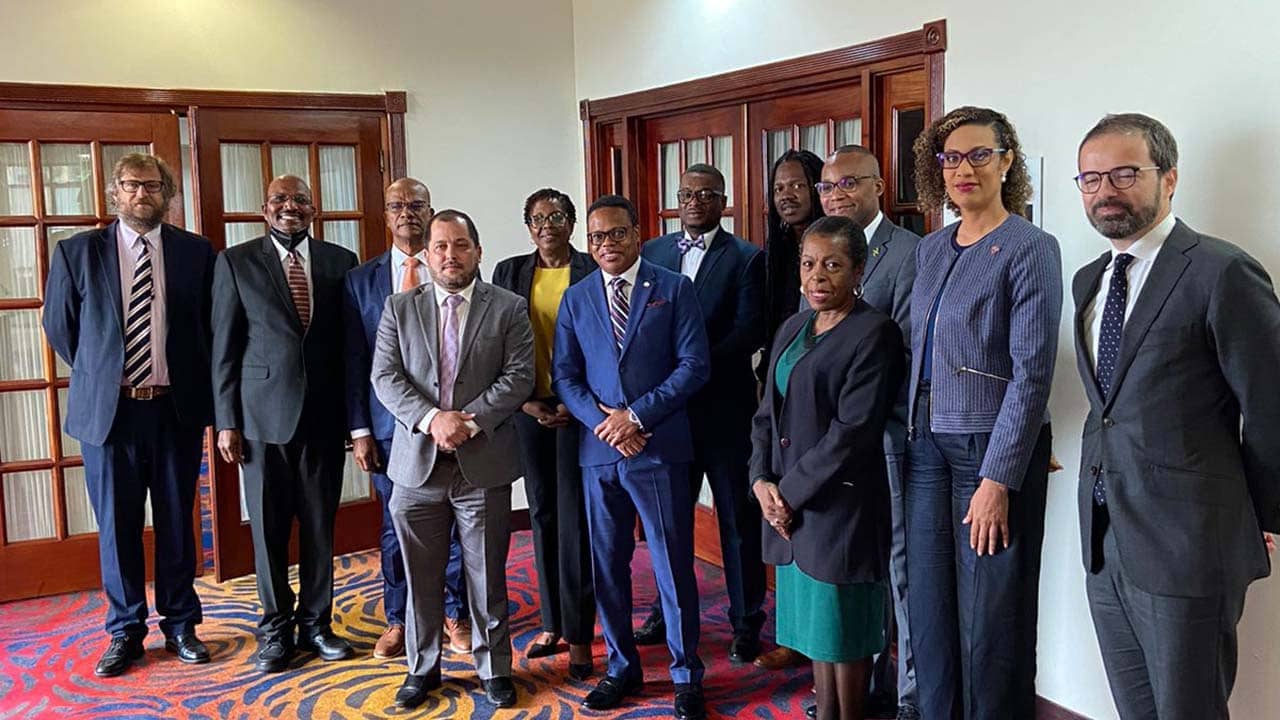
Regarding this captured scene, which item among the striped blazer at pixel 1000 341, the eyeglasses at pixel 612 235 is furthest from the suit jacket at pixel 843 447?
the eyeglasses at pixel 612 235

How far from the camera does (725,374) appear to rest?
3.67 metres

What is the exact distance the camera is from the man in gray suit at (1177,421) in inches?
84.7

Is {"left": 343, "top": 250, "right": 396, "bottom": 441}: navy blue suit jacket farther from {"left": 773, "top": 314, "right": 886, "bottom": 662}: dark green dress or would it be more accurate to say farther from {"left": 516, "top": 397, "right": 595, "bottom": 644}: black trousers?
{"left": 773, "top": 314, "right": 886, "bottom": 662}: dark green dress

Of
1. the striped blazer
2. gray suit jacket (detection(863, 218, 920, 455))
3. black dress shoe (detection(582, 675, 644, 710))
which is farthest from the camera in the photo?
black dress shoe (detection(582, 675, 644, 710))

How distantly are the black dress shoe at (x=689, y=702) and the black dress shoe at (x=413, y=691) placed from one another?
2.82 ft

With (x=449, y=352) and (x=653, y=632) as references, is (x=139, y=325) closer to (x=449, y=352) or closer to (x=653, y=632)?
(x=449, y=352)

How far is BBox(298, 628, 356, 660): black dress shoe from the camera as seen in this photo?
150 inches

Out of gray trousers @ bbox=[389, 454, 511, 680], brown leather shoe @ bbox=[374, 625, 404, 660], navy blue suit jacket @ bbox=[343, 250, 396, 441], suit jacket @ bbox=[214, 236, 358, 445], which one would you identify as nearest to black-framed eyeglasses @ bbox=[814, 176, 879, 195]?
gray trousers @ bbox=[389, 454, 511, 680]

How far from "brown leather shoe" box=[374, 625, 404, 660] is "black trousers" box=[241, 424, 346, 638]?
26 cm

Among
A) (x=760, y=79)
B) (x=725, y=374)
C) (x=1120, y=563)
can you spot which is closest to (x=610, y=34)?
(x=760, y=79)

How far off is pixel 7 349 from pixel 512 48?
2774mm

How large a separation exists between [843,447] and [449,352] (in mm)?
1339

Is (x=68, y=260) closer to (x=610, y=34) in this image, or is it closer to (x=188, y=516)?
(x=188, y=516)

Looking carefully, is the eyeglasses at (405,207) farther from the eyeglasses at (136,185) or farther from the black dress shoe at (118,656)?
the black dress shoe at (118,656)
